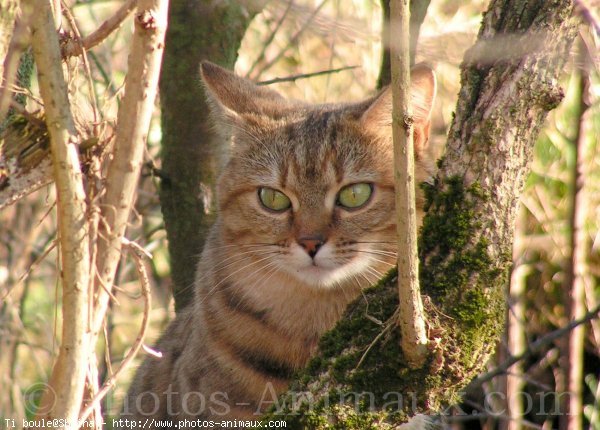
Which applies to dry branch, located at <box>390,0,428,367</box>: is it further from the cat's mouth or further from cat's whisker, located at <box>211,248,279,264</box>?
cat's whisker, located at <box>211,248,279,264</box>

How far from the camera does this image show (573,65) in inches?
113

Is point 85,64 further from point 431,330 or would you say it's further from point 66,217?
point 431,330

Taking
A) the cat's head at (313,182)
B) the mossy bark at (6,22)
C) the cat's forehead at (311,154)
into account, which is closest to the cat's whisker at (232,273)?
the cat's head at (313,182)

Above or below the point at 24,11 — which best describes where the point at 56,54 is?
below

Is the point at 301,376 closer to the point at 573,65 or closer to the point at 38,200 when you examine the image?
the point at 573,65

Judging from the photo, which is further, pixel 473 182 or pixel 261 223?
pixel 261 223

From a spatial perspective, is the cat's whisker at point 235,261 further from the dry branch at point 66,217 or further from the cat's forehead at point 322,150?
the dry branch at point 66,217

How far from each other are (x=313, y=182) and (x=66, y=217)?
4.19 feet

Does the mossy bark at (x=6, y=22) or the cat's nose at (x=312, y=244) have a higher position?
the mossy bark at (x=6, y=22)

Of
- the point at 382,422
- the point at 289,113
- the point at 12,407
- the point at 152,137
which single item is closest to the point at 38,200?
the point at 152,137

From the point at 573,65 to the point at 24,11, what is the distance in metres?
1.89

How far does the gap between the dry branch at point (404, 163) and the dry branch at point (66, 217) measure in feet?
2.53

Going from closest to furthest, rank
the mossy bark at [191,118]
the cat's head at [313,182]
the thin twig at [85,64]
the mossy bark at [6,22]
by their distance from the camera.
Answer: the mossy bark at [6,22] < the thin twig at [85,64] < the cat's head at [313,182] < the mossy bark at [191,118]

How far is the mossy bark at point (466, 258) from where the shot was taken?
2.06m
